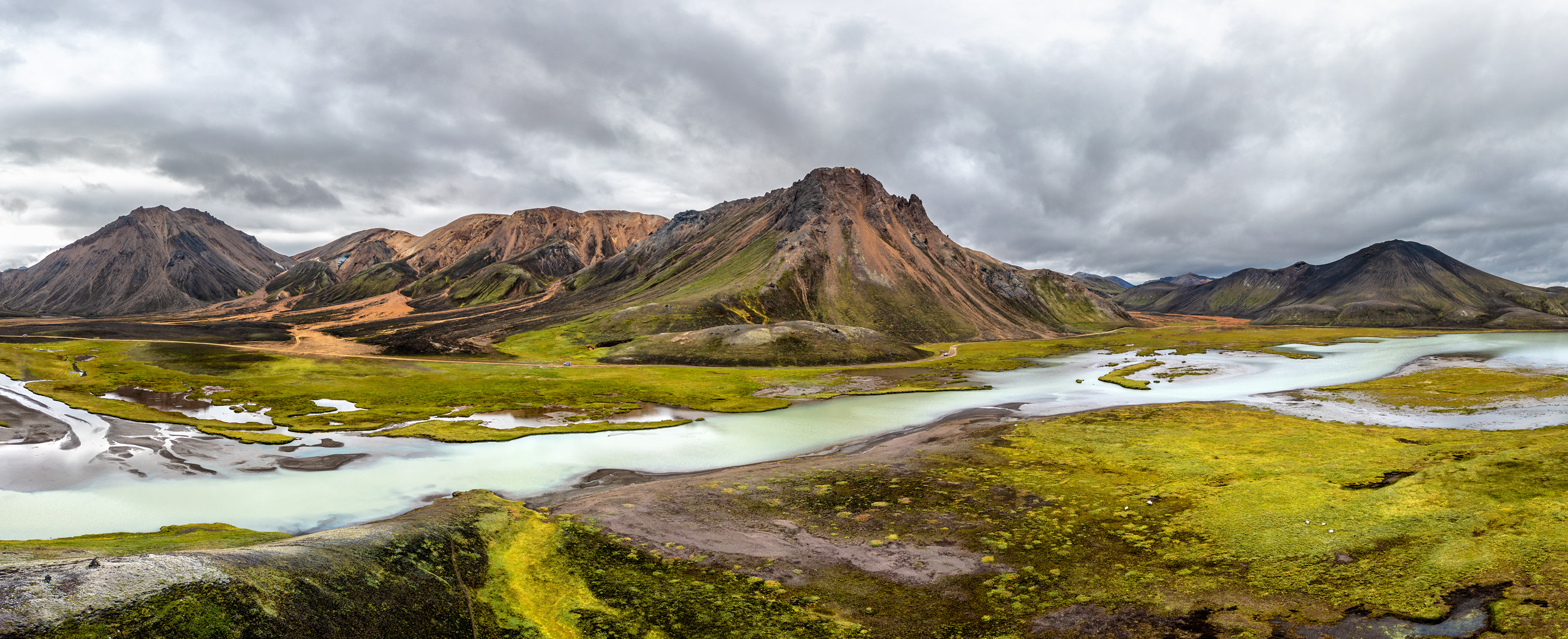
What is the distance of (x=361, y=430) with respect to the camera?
53562 mm

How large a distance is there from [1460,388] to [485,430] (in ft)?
361

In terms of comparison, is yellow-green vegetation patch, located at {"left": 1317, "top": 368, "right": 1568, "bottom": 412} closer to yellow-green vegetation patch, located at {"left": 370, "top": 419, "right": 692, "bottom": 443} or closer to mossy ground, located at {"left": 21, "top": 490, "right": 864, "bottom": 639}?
mossy ground, located at {"left": 21, "top": 490, "right": 864, "bottom": 639}

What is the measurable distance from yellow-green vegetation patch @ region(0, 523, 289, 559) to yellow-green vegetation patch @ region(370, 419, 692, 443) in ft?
76.9

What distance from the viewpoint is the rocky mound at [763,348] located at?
12850cm

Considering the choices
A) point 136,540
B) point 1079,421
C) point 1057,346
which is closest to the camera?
point 136,540

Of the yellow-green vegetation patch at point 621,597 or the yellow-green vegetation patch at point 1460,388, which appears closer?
the yellow-green vegetation patch at point 621,597

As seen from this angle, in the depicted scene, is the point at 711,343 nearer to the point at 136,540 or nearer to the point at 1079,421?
the point at 1079,421

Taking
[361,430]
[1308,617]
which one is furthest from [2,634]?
[361,430]

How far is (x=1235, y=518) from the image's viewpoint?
25.1 m

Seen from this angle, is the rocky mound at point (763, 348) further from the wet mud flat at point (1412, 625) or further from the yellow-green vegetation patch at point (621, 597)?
the wet mud flat at point (1412, 625)

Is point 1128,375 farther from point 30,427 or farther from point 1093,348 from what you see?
point 30,427

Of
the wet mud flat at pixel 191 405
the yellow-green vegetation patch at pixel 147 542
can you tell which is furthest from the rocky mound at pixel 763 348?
the yellow-green vegetation patch at pixel 147 542

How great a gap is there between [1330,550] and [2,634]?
116ft

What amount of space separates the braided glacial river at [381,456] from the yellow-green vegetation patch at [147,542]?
12.0 ft
